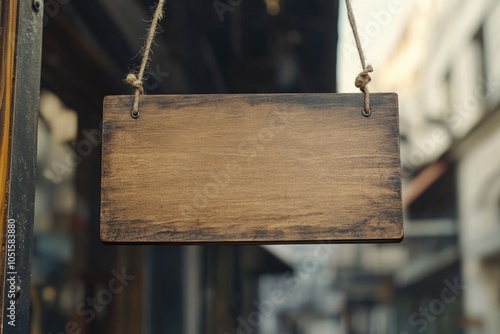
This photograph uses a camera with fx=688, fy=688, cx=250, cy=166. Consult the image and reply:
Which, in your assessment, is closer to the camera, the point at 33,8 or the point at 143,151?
the point at 143,151

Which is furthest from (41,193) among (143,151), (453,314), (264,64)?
(453,314)

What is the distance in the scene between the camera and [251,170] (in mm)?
1398

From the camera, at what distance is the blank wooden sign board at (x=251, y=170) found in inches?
53.9

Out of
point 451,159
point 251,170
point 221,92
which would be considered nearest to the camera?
point 251,170

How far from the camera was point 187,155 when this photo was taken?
1410 mm

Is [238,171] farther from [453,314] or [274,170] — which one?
[453,314]

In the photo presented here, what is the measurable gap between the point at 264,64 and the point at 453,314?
892 cm
